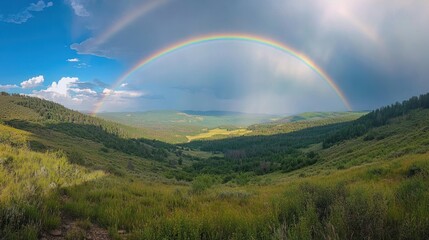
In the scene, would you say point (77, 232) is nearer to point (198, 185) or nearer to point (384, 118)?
point (198, 185)

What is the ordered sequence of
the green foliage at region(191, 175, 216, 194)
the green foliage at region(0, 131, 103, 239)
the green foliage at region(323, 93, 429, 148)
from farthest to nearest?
the green foliage at region(323, 93, 429, 148) → the green foliage at region(191, 175, 216, 194) → the green foliage at region(0, 131, 103, 239)

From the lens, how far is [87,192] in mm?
9305

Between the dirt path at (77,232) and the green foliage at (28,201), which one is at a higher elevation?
the green foliage at (28,201)

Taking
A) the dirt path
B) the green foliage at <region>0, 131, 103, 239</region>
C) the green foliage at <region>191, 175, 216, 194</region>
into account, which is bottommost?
the green foliage at <region>191, 175, 216, 194</region>

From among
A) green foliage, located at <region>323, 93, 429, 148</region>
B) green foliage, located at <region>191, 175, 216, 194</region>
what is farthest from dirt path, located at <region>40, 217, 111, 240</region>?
green foliage, located at <region>323, 93, 429, 148</region>

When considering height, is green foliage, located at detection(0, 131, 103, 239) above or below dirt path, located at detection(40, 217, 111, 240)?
above

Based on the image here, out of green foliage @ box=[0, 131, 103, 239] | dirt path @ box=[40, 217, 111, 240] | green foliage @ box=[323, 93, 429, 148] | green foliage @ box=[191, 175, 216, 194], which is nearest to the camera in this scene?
green foliage @ box=[0, 131, 103, 239]

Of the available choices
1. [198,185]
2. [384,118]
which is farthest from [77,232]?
[384,118]

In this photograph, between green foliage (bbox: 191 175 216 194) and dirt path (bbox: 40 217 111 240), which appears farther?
green foliage (bbox: 191 175 216 194)

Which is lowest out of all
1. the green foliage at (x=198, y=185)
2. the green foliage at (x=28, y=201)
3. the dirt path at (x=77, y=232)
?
the green foliage at (x=198, y=185)

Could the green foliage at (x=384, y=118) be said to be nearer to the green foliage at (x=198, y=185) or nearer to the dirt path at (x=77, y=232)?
the green foliage at (x=198, y=185)

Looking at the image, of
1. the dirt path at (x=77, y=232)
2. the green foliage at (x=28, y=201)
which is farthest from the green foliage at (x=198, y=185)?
the dirt path at (x=77, y=232)

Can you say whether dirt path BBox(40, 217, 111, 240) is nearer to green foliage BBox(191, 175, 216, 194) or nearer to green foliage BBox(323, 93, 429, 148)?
green foliage BBox(191, 175, 216, 194)

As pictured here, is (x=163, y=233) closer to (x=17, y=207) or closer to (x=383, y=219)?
(x=17, y=207)
